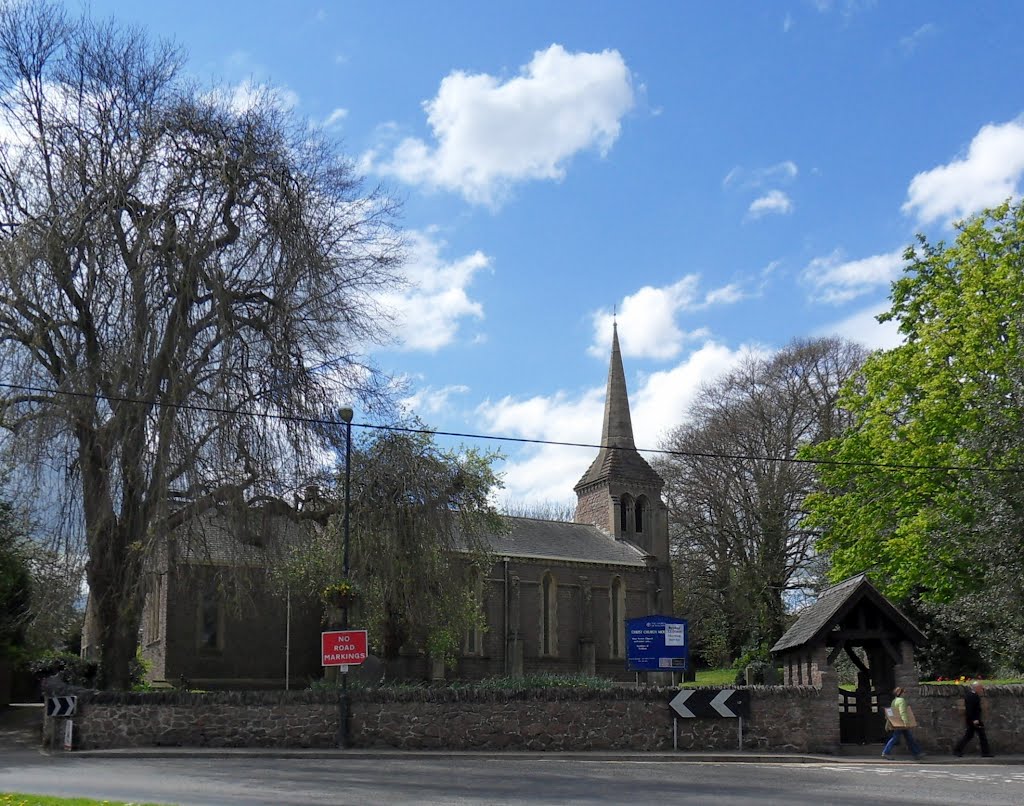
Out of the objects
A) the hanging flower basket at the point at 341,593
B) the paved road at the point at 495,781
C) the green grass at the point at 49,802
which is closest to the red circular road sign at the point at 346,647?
the hanging flower basket at the point at 341,593

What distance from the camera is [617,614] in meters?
→ 55.3

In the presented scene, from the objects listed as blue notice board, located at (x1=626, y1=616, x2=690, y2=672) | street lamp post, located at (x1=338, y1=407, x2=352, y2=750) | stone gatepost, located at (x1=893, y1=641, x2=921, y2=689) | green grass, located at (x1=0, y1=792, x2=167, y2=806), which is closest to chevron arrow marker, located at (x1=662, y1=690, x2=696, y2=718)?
blue notice board, located at (x1=626, y1=616, x2=690, y2=672)

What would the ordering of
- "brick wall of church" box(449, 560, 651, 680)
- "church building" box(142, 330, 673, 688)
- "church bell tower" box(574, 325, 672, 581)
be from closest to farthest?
"church building" box(142, 330, 673, 688) < "brick wall of church" box(449, 560, 651, 680) < "church bell tower" box(574, 325, 672, 581)

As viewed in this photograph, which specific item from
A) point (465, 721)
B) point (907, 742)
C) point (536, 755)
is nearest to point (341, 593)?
point (465, 721)

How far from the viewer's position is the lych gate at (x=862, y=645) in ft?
79.7

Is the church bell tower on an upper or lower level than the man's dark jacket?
upper

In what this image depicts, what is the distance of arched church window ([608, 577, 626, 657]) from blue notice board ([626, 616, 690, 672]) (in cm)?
2644

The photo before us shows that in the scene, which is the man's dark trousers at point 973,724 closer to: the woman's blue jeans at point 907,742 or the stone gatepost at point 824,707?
the woman's blue jeans at point 907,742

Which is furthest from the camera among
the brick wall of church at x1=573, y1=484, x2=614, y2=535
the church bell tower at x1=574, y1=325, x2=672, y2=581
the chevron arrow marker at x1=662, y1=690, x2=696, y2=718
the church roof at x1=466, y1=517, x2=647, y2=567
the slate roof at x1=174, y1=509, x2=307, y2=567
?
the brick wall of church at x1=573, y1=484, x2=614, y2=535

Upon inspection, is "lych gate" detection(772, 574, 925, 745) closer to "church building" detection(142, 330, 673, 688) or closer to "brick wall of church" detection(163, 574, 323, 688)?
"church building" detection(142, 330, 673, 688)

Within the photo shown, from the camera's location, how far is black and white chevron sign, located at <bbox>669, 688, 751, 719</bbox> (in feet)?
77.4

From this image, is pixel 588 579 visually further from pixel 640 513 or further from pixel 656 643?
pixel 656 643

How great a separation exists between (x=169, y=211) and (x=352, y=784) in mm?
13206

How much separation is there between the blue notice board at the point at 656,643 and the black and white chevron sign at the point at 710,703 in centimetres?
457
